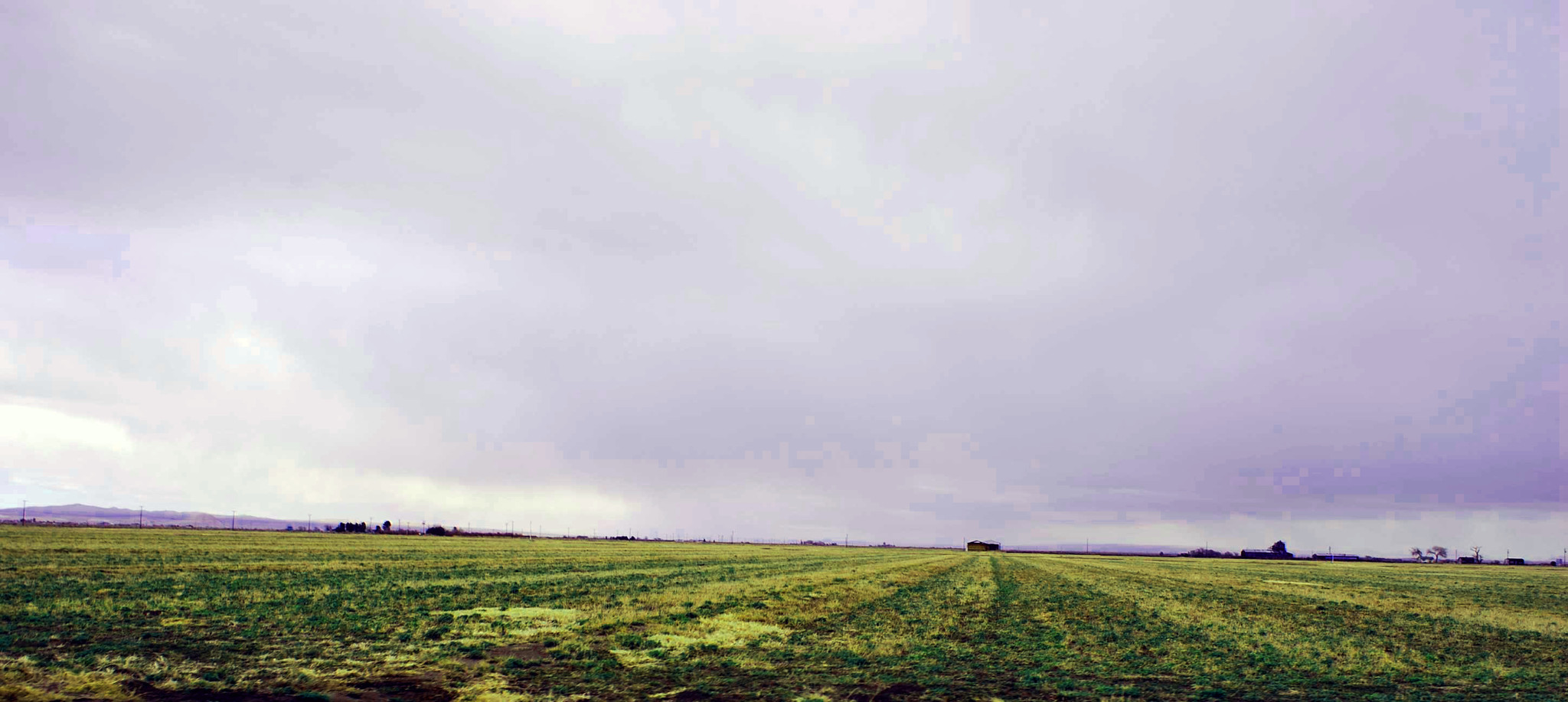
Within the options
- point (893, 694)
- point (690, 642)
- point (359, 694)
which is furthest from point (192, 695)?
point (893, 694)

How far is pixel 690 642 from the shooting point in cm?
2306

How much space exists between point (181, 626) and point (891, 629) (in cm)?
2161

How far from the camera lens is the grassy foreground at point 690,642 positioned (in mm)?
16750

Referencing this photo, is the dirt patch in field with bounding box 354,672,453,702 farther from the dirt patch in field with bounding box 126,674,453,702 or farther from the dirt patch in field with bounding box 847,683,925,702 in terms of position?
the dirt patch in field with bounding box 847,683,925,702

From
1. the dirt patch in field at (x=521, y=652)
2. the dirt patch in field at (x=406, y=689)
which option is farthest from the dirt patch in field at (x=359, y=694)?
the dirt patch in field at (x=521, y=652)

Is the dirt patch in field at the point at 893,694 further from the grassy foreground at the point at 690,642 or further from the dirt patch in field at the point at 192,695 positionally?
the dirt patch in field at the point at 192,695

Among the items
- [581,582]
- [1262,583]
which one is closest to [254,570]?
[581,582]

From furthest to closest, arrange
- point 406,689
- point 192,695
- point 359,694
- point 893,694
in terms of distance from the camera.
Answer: point 893,694, point 406,689, point 359,694, point 192,695

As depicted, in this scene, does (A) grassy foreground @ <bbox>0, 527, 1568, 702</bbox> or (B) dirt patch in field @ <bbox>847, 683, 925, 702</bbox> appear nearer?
(B) dirt patch in field @ <bbox>847, 683, 925, 702</bbox>

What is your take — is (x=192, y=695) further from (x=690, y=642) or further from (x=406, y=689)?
(x=690, y=642)

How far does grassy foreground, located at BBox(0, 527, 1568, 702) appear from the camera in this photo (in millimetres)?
16750

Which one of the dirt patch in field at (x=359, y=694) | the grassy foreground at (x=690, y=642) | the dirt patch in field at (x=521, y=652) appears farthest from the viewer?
the dirt patch in field at (x=521, y=652)

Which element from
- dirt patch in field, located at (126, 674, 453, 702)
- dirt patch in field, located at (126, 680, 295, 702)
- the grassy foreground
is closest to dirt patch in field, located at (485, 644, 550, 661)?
the grassy foreground

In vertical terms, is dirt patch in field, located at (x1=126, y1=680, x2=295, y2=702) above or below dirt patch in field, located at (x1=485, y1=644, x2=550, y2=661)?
above
